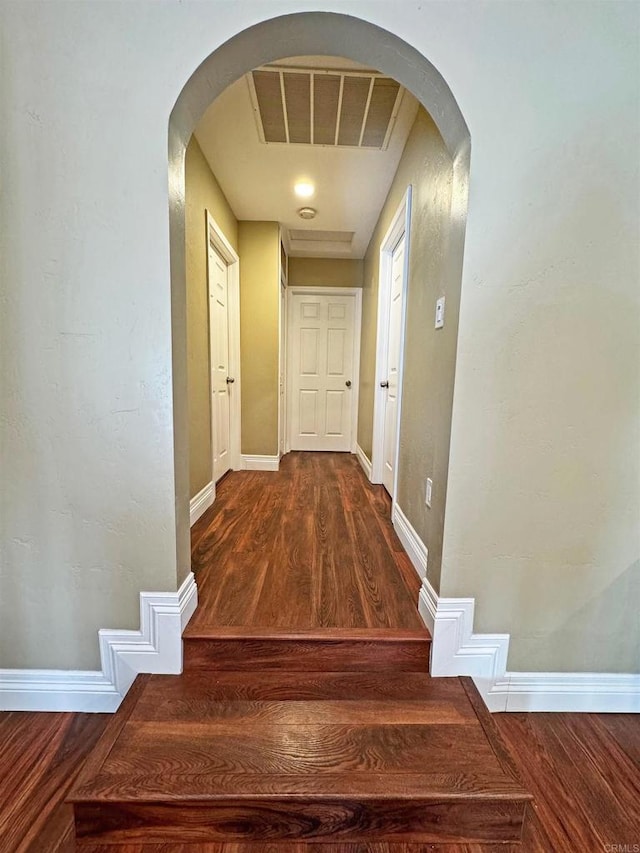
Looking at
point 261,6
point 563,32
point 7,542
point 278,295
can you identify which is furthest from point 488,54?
point 278,295

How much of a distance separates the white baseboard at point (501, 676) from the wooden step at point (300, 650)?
77mm

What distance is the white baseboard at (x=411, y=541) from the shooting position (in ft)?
5.16

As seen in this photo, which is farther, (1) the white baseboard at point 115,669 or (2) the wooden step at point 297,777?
(1) the white baseboard at point 115,669

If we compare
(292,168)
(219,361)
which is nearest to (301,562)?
(219,361)

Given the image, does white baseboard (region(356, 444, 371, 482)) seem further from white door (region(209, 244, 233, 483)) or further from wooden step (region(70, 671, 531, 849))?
wooden step (region(70, 671, 531, 849))

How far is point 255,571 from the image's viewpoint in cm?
163

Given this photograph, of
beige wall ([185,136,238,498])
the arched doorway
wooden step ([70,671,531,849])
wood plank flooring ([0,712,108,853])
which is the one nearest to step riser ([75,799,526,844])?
wooden step ([70,671,531,849])

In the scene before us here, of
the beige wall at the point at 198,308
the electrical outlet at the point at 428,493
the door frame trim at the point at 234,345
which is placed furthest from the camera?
the door frame trim at the point at 234,345

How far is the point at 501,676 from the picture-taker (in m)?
1.28

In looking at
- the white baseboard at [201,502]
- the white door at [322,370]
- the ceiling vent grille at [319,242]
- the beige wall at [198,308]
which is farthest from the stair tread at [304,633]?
the ceiling vent grille at [319,242]

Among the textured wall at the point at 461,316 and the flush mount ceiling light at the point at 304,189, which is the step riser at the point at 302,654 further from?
the flush mount ceiling light at the point at 304,189

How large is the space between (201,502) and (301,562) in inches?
35.5

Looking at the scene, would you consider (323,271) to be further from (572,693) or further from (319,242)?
(572,693)

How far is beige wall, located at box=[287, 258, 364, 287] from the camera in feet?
13.5
